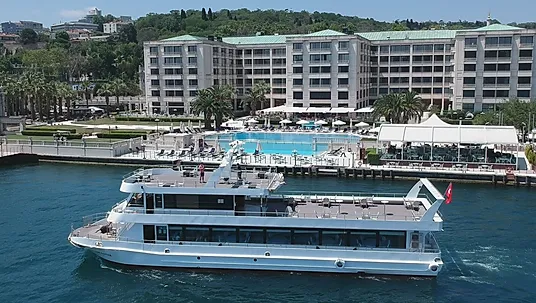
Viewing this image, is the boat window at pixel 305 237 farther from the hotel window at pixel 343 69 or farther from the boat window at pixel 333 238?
the hotel window at pixel 343 69

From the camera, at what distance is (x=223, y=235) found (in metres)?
33.8

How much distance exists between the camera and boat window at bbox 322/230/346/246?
3294 centimetres

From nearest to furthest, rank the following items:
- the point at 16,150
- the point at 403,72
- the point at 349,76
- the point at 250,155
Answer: the point at 250,155 < the point at 16,150 < the point at 349,76 < the point at 403,72

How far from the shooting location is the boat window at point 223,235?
3372 cm

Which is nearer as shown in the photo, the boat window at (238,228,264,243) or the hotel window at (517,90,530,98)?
the boat window at (238,228,264,243)

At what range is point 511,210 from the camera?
46.2 metres

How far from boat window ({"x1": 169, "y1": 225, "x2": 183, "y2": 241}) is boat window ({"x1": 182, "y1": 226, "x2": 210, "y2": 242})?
26cm

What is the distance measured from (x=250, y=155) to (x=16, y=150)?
108 feet

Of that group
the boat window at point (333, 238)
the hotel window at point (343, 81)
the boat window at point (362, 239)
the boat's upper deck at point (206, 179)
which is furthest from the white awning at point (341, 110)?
the boat window at point (333, 238)

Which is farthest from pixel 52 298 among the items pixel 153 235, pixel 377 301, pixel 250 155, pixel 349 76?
pixel 349 76

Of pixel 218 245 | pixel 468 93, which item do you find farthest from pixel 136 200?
pixel 468 93

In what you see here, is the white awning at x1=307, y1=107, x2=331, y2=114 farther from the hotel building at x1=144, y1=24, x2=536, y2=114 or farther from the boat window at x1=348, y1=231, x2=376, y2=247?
the boat window at x1=348, y1=231, x2=376, y2=247

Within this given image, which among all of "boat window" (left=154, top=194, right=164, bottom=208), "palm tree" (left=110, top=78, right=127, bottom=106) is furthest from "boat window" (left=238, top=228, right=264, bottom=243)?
"palm tree" (left=110, top=78, right=127, bottom=106)

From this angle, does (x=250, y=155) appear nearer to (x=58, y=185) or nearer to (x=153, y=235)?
(x=58, y=185)
